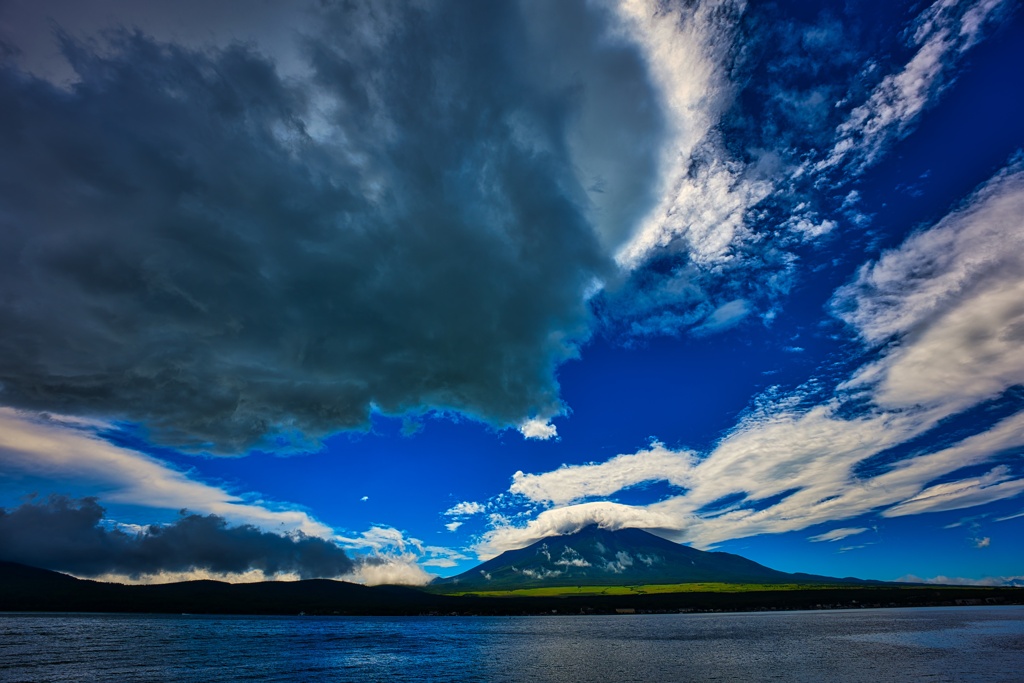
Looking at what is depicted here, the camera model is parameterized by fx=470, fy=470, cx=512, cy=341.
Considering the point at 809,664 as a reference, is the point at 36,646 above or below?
above

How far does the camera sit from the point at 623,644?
130375 millimetres

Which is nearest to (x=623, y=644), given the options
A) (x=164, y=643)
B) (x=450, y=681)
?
(x=450, y=681)

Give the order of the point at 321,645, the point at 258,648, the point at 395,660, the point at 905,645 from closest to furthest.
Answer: the point at 395,660, the point at 905,645, the point at 258,648, the point at 321,645

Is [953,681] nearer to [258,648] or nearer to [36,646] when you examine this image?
[258,648]

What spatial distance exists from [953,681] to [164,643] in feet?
591

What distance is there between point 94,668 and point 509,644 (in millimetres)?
97960

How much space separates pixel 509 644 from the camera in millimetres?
139875

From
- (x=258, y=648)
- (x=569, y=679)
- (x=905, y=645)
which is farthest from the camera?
(x=258, y=648)

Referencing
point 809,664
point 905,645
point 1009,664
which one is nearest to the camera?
point 1009,664

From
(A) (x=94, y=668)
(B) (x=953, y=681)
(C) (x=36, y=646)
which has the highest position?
(C) (x=36, y=646)

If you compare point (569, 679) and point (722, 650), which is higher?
point (722, 650)

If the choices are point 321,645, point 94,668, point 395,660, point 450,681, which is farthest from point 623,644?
point 94,668

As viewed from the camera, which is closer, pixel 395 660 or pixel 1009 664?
pixel 1009 664

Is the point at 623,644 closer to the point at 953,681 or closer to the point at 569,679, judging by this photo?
the point at 569,679
